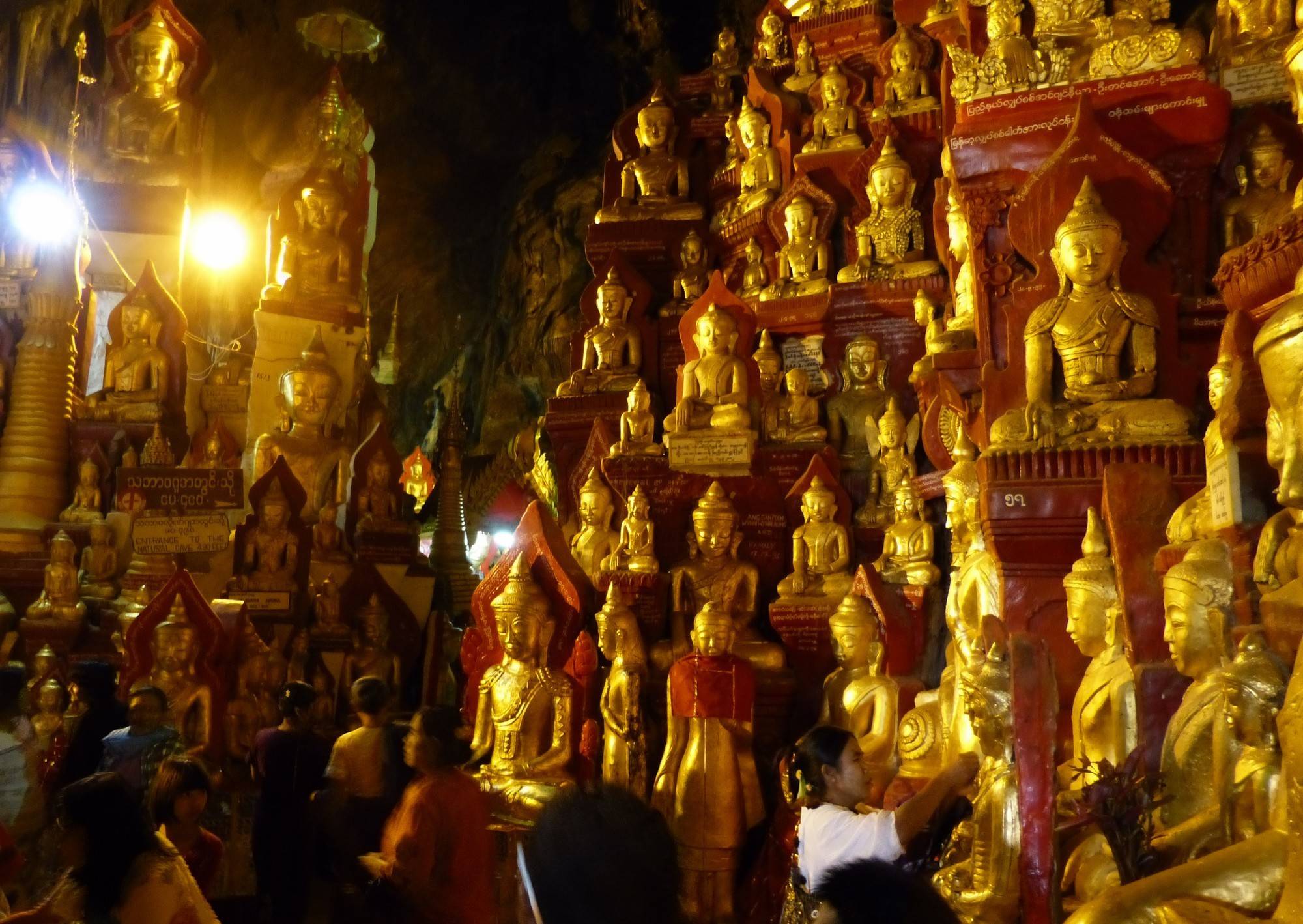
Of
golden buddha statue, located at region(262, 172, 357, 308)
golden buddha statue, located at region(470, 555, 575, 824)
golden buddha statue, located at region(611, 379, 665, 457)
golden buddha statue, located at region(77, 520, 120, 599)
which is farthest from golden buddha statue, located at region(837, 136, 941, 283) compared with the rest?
golden buddha statue, located at region(77, 520, 120, 599)

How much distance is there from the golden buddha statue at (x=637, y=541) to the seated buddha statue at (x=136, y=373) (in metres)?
6.14

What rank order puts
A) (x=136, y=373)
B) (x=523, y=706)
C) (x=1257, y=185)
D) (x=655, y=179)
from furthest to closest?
1. (x=136, y=373)
2. (x=655, y=179)
3. (x=523, y=706)
4. (x=1257, y=185)

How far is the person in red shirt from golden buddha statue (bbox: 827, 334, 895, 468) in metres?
5.07

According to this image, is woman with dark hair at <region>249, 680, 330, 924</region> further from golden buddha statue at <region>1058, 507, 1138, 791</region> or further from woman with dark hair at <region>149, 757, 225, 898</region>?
golden buddha statue at <region>1058, 507, 1138, 791</region>

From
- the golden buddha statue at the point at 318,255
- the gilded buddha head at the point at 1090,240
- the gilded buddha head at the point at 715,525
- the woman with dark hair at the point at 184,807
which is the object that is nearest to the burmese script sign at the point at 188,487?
the gilded buddha head at the point at 715,525

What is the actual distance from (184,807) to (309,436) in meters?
8.25

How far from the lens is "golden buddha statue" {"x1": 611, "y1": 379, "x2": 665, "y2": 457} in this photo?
320 inches

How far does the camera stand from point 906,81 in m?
9.07

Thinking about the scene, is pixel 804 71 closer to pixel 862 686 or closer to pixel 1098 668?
pixel 862 686

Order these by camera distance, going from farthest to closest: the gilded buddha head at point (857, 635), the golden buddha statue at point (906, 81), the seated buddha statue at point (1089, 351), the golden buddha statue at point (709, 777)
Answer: the golden buddha statue at point (906, 81), the gilded buddha head at point (857, 635), the golden buddha statue at point (709, 777), the seated buddha statue at point (1089, 351)

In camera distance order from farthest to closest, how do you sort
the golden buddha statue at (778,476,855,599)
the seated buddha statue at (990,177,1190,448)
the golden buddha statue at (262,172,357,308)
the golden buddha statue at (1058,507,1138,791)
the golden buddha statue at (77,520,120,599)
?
the golden buddha statue at (262,172,357,308) → the golden buddha statue at (77,520,120,599) → the golden buddha statue at (778,476,855,599) → the seated buddha statue at (990,177,1190,448) → the golden buddha statue at (1058,507,1138,791)

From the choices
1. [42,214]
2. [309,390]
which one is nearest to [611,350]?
[309,390]

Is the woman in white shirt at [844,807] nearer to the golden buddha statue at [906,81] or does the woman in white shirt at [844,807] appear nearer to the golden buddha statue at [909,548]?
the golden buddha statue at [909,548]

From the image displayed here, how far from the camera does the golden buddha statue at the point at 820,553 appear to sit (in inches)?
278
